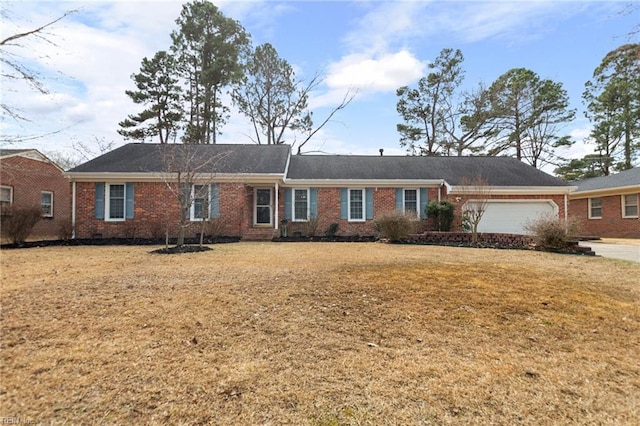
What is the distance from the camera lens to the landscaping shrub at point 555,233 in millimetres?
9625

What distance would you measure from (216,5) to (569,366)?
27.7 metres

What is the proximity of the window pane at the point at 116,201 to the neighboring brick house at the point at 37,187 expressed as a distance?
3764mm

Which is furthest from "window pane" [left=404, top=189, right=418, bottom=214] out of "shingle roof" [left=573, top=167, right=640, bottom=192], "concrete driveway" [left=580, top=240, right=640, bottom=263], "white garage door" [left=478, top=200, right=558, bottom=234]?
"shingle roof" [left=573, top=167, right=640, bottom=192]

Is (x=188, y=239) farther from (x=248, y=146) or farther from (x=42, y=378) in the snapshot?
(x=42, y=378)

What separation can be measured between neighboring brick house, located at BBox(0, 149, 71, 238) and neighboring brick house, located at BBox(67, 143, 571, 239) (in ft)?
12.2

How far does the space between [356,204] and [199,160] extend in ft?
23.0

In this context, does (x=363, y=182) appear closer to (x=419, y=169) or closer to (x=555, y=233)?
(x=419, y=169)

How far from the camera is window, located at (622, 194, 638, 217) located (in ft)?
53.9

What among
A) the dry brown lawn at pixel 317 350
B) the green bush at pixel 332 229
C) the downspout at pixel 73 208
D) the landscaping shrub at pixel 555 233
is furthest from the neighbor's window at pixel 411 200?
the downspout at pixel 73 208

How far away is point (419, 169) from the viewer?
1662cm

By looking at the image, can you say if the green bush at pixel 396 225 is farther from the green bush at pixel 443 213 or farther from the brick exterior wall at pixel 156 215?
the green bush at pixel 443 213

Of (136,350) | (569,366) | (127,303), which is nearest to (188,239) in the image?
(127,303)

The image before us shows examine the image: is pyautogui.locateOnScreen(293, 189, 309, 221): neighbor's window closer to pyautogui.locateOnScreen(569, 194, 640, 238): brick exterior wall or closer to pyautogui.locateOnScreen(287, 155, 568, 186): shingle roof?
pyautogui.locateOnScreen(287, 155, 568, 186): shingle roof

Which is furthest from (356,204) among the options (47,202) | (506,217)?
(47,202)
